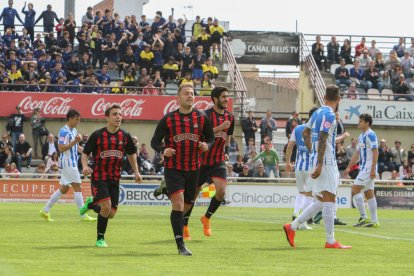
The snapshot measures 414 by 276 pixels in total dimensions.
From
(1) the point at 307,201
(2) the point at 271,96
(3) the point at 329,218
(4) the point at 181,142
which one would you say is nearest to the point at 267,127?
(1) the point at 307,201

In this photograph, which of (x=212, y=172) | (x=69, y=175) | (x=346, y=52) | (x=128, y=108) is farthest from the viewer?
(x=346, y=52)

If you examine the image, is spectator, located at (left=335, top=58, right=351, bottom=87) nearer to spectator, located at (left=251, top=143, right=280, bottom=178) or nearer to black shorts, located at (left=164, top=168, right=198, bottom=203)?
spectator, located at (left=251, top=143, right=280, bottom=178)

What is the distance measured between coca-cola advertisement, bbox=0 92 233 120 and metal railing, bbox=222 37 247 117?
1.10 m

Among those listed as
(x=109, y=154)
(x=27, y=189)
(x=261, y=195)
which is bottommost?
(x=261, y=195)

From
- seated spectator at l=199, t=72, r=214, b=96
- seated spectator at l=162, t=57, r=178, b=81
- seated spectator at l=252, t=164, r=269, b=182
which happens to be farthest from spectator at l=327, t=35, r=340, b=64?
seated spectator at l=252, t=164, r=269, b=182

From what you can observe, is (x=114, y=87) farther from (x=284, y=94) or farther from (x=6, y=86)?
(x=284, y=94)

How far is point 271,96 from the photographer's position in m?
A: 63.9

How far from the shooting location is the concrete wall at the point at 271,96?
62750mm

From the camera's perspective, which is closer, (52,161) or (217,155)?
(217,155)

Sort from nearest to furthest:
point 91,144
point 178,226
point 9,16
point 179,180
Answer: point 178,226 < point 179,180 < point 91,144 < point 9,16

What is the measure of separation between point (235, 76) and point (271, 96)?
66.5 feet

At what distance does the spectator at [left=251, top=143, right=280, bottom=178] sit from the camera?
3266 cm

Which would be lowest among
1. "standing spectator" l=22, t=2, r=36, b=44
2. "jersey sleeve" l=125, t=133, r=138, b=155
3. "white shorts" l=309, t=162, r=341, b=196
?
"white shorts" l=309, t=162, r=341, b=196

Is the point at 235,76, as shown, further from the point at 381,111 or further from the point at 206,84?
the point at 381,111
